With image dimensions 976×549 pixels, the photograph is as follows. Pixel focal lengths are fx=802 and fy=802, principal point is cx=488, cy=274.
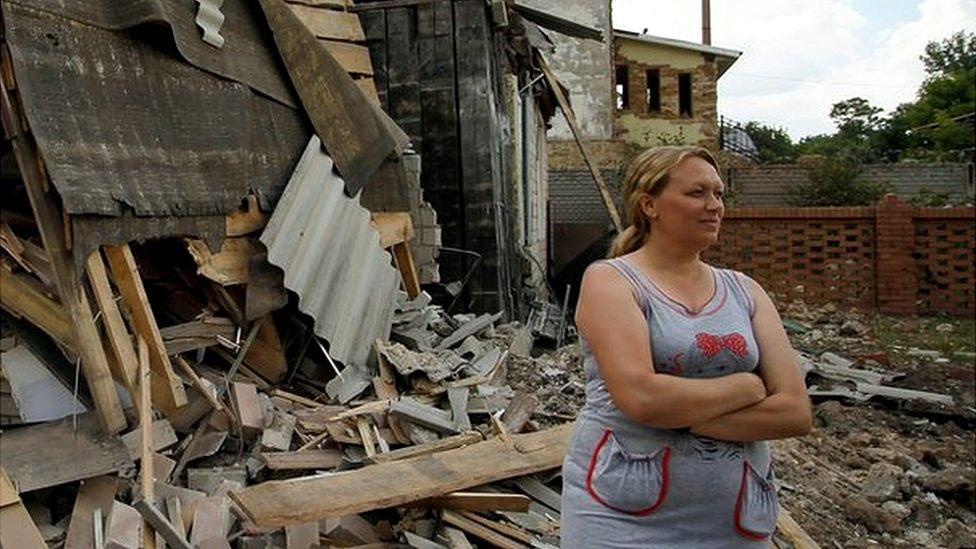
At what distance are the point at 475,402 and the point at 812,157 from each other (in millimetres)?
17726

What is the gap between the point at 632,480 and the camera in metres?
1.81

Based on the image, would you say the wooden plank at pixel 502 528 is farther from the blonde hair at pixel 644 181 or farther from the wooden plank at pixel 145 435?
the blonde hair at pixel 644 181

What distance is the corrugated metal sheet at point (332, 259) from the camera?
4.81 m

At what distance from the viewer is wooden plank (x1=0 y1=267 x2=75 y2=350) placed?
12.5 ft

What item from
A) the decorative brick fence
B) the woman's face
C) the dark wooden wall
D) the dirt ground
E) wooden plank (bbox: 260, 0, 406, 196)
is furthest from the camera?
the decorative brick fence

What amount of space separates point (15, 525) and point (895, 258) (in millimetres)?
11888

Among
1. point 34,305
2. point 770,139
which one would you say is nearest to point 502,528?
point 34,305

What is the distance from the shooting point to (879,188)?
61.8 ft

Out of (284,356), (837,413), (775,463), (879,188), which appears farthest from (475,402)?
(879,188)

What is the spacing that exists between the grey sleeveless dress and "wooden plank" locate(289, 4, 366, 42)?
5.66m

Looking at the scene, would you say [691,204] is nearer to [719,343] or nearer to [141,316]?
[719,343]

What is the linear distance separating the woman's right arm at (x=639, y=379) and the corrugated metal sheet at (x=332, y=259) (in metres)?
3.14

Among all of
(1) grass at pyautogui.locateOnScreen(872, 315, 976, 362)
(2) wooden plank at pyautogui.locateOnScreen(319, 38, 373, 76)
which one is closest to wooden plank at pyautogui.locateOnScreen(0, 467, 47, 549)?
(2) wooden plank at pyautogui.locateOnScreen(319, 38, 373, 76)

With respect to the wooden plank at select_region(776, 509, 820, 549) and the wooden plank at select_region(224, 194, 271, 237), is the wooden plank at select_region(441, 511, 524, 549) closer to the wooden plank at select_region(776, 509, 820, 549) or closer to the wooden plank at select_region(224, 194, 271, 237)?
the wooden plank at select_region(776, 509, 820, 549)
